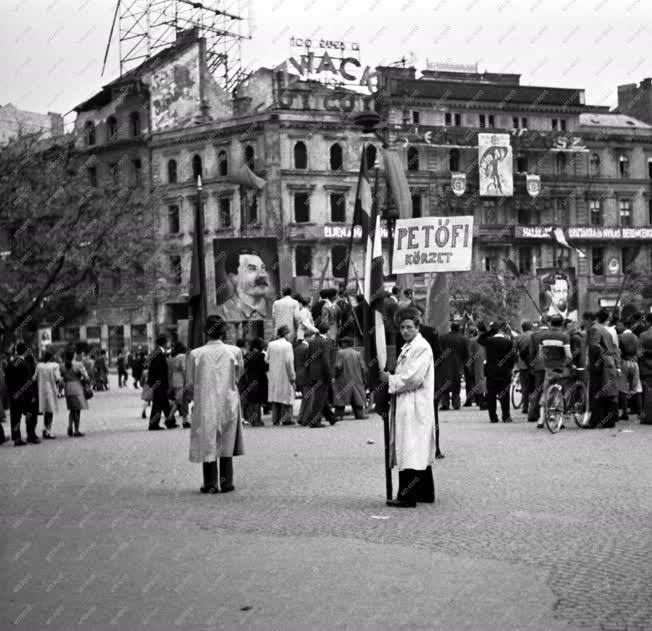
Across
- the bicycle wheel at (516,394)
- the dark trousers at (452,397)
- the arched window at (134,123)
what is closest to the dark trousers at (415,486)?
the dark trousers at (452,397)

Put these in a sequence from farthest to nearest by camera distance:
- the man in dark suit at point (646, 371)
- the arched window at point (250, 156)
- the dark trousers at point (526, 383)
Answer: the arched window at point (250, 156), the dark trousers at point (526, 383), the man in dark suit at point (646, 371)

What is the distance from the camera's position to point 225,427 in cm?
1240

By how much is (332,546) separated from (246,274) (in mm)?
17268

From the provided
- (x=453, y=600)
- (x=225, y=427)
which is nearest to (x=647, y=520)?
(x=453, y=600)

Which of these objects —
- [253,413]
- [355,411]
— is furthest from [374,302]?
[355,411]

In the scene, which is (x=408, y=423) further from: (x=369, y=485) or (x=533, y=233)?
(x=533, y=233)

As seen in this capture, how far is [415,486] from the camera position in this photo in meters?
10.9

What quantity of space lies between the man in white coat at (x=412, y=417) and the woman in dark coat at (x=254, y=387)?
1251cm

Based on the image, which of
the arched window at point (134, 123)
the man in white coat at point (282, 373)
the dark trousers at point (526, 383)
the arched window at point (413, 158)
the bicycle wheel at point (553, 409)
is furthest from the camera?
the arched window at point (134, 123)

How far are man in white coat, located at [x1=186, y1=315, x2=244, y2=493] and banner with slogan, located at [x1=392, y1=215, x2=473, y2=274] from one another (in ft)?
21.3

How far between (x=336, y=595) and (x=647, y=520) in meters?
3.63

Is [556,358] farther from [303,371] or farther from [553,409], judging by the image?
[303,371]

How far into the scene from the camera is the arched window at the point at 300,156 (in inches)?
2896

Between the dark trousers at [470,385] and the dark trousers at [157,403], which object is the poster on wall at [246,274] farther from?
the dark trousers at [470,385]
